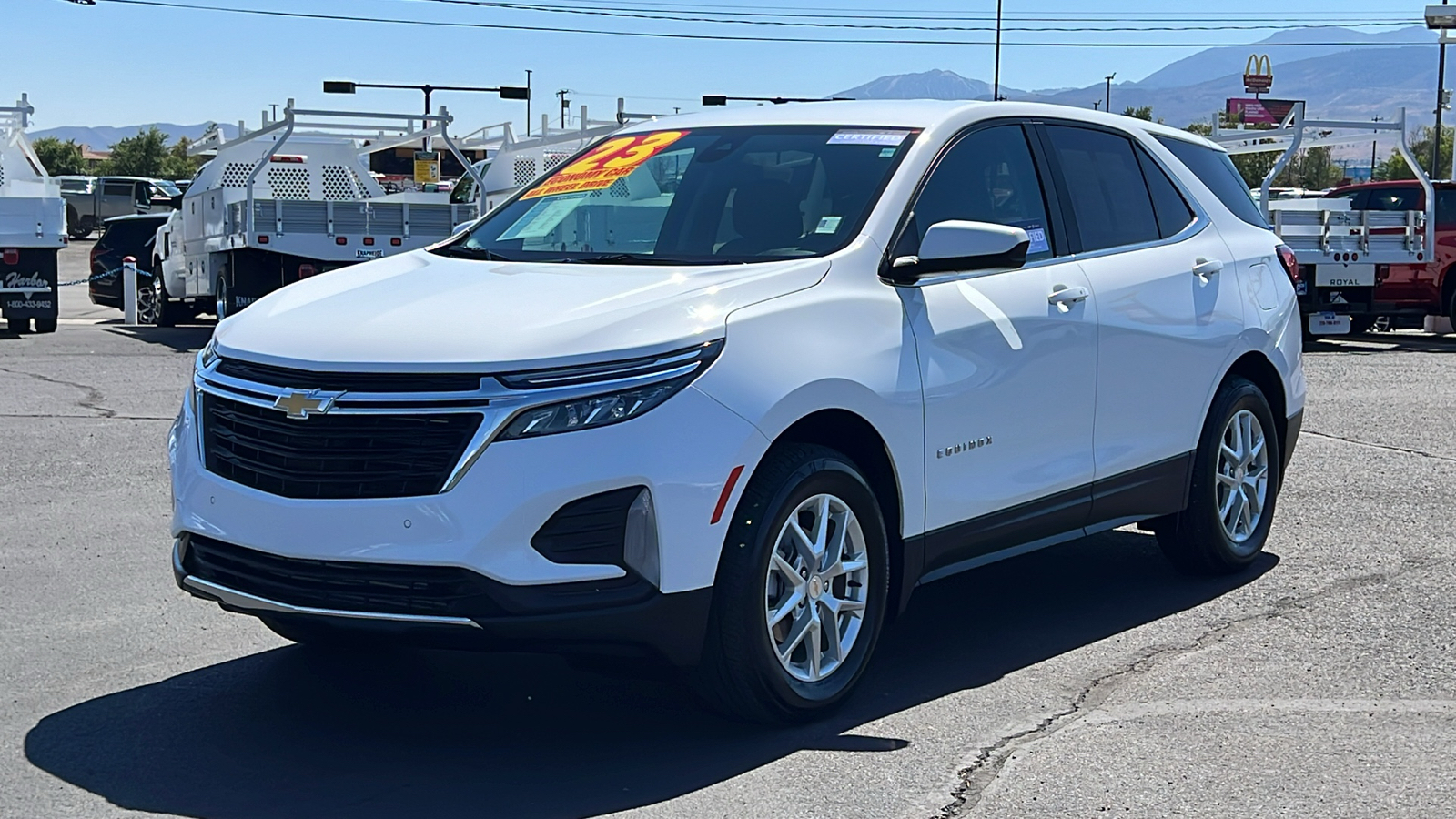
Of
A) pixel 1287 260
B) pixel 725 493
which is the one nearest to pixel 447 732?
pixel 725 493

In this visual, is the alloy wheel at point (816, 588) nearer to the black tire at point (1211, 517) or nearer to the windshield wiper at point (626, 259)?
the windshield wiper at point (626, 259)

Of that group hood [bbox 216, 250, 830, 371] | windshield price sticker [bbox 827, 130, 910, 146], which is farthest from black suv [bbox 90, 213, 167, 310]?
hood [bbox 216, 250, 830, 371]

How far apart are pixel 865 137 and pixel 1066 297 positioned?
0.88 m

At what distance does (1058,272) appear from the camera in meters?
5.93

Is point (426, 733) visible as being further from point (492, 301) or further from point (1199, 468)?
point (1199, 468)

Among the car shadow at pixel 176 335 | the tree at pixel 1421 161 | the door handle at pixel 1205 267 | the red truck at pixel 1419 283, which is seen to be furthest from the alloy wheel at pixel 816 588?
the tree at pixel 1421 161

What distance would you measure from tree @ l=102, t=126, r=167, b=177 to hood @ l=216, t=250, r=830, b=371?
90558mm

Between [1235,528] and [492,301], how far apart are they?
3.61 metres

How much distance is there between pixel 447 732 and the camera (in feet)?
15.9

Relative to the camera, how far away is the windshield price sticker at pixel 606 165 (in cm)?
603

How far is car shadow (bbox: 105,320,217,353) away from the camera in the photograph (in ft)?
61.8

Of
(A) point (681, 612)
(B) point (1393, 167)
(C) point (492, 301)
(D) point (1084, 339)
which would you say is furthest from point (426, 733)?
(B) point (1393, 167)

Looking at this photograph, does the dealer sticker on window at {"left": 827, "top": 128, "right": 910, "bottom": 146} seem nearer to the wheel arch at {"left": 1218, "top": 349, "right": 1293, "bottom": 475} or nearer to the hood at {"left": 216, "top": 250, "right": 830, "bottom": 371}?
the hood at {"left": 216, "top": 250, "right": 830, "bottom": 371}

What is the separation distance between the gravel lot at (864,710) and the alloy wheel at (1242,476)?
226 millimetres
